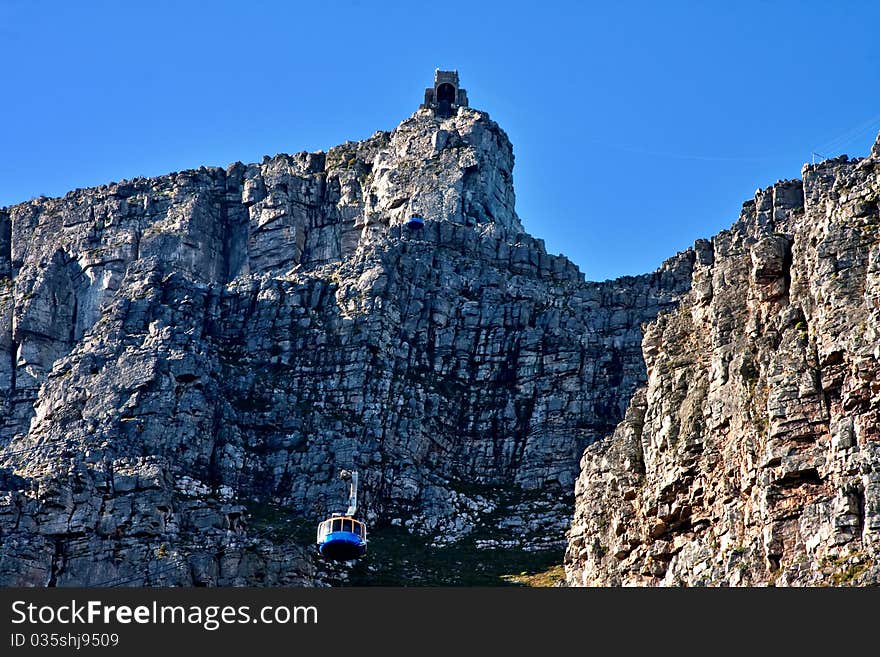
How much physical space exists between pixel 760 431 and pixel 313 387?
236 feet

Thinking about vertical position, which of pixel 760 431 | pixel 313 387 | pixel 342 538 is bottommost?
pixel 760 431

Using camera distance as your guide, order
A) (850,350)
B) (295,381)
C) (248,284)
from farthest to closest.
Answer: (248,284), (295,381), (850,350)

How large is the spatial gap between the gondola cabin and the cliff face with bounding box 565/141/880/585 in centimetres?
1996

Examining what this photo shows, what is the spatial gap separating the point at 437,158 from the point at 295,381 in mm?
36597

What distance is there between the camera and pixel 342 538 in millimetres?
130875

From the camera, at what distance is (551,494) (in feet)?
503

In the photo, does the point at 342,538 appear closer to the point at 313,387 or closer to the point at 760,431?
the point at 313,387

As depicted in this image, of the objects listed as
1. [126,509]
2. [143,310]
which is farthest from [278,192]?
[126,509]

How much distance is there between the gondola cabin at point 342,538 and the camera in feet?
429

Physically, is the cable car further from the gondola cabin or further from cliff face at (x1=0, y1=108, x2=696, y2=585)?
cliff face at (x1=0, y1=108, x2=696, y2=585)

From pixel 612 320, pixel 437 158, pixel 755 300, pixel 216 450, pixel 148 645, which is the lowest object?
pixel 148 645

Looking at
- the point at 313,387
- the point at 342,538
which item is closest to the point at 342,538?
the point at 342,538

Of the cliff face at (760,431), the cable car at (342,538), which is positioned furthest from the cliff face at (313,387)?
the cliff face at (760,431)

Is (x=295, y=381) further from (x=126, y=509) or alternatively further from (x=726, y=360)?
(x=726, y=360)
